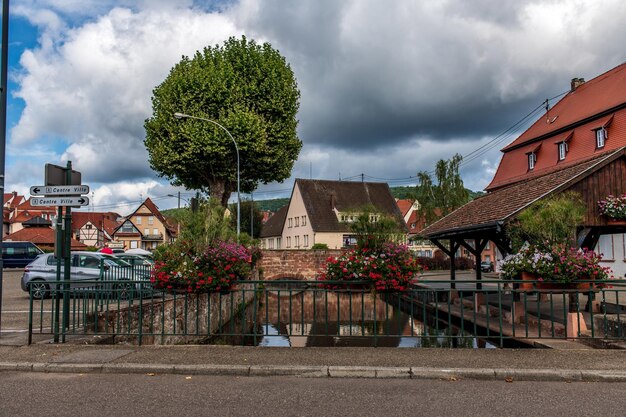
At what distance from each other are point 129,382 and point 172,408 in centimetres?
141

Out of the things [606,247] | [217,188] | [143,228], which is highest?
[217,188]

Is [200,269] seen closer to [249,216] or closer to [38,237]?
[38,237]

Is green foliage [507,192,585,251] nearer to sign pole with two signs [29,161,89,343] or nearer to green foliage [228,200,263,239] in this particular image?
sign pole with two signs [29,161,89,343]

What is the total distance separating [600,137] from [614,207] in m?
18.0

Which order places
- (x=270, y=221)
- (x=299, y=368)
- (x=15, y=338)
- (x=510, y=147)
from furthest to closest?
(x=270, y=221) → (x=510, y=147) → (x=15, y=338) → (x=299, y=368)

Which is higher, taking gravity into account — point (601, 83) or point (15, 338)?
point (601, 83)

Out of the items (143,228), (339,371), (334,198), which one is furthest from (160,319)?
(143,228)

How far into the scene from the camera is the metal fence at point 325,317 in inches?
330

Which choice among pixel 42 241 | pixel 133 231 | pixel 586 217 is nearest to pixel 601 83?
pixel 586 217

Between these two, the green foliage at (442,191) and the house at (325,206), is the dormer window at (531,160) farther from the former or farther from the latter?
the house at (325,206)

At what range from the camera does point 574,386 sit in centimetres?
613

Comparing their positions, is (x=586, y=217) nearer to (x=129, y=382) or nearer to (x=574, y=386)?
(x=574, y=386)

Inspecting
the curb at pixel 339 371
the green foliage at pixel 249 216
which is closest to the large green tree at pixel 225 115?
the curb at pixel 339 371

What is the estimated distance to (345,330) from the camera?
14891 millimetres
